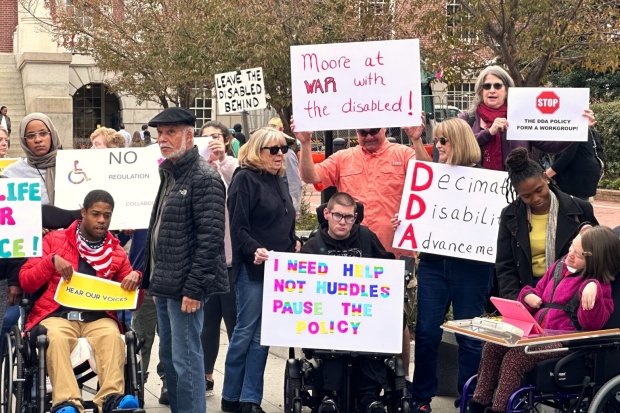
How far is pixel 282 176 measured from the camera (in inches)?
305

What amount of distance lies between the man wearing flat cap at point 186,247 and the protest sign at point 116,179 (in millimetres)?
1122

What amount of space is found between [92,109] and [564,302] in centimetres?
3667

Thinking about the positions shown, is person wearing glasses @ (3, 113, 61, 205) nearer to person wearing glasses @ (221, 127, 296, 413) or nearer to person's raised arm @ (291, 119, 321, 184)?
person wearing glasses @ (221, 127, 296, 413)

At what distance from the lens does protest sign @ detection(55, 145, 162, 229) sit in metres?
7.69

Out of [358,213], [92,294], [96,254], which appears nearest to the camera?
[92,294]

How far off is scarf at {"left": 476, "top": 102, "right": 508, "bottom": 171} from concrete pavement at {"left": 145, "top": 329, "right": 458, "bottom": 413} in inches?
65.6

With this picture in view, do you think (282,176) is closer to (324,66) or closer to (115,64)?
(324,66)

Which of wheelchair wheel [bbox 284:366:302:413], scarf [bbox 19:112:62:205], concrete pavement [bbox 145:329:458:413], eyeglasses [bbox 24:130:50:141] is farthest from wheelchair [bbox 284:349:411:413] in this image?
eyeglasses [bbox 24:130:50:141]

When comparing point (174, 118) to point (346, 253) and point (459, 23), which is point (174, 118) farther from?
Answer: point (459, 23)

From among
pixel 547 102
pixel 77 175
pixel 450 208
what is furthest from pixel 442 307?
pixel 77 175

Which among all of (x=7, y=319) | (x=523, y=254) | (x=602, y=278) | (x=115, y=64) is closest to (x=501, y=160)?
(x=523, y=254)

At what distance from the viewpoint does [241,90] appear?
13516mm

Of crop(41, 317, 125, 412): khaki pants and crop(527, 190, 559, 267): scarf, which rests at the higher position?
crop(527, 190, 559, 267): scarf

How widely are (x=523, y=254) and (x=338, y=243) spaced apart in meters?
1.10
